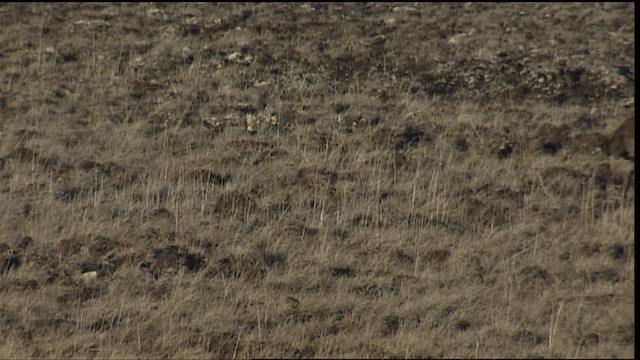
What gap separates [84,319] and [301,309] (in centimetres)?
146

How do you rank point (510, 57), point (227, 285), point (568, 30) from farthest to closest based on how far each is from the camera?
1. point (568, 30)
2. point (510, 57)
3. point (227, 285)

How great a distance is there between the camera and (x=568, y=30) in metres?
14.6

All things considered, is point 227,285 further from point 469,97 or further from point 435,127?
point 469,97

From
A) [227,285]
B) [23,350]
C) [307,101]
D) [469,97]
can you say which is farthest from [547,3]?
[23,350]

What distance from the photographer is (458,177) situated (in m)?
9.44

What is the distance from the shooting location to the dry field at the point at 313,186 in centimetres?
662

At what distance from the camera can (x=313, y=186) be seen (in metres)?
9.08

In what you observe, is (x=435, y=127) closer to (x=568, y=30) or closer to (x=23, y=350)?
(x=568, y=30)

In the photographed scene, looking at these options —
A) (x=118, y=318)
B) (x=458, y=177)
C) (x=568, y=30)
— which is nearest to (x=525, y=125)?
(x=458, y=177)

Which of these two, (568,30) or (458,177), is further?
(568,30)

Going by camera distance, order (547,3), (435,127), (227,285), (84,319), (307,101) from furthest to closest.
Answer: (547,3) → (307,101) → (435,127) → (227,285) → (84,319)

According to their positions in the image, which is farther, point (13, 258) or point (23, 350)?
point (13, 258)

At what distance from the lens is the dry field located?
6.62 meters

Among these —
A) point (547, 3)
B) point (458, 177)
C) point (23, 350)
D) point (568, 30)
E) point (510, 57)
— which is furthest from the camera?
point (547, 3)
